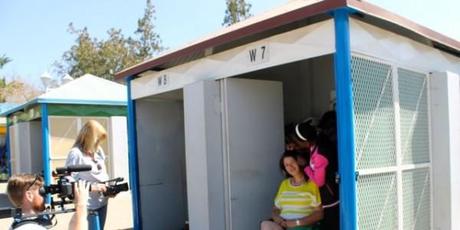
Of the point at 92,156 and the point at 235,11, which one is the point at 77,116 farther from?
the point at 235,11

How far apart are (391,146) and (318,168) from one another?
66 centimetres

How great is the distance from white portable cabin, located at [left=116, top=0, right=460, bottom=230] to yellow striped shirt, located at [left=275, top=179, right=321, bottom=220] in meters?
0.50

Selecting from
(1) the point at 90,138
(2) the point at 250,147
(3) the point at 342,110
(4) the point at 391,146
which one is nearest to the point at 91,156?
(1) the point at 90,138

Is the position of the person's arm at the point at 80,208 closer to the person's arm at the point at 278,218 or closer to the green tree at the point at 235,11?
the person's arm at the point at 278,218

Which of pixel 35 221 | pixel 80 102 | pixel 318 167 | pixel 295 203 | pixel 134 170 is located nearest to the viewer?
pixel 35 221

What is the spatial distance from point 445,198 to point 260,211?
1879 millimetres

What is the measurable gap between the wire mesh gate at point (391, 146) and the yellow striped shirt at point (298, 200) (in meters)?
0.63

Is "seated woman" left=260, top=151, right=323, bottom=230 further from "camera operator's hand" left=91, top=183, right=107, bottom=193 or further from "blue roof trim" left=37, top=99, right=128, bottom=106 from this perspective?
"blue roof trim" left=37, top=99, right=128, bottom=106

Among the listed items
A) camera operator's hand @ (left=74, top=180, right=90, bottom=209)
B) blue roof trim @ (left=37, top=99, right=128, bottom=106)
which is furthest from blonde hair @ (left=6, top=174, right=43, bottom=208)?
blue roof trim @ (left=37, top=99, right=128, bottom=106)

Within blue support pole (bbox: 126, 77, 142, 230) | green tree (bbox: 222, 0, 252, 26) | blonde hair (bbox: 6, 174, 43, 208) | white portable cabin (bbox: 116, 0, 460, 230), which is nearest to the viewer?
blonde hair (bbox: 6, 174, 43, 208)

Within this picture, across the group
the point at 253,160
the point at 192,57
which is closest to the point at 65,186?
the point at 253,160

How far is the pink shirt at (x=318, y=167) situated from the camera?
13.4 ft

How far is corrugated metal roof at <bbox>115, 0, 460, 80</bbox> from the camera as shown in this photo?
11.4ft

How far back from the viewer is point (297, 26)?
14.1 feet
